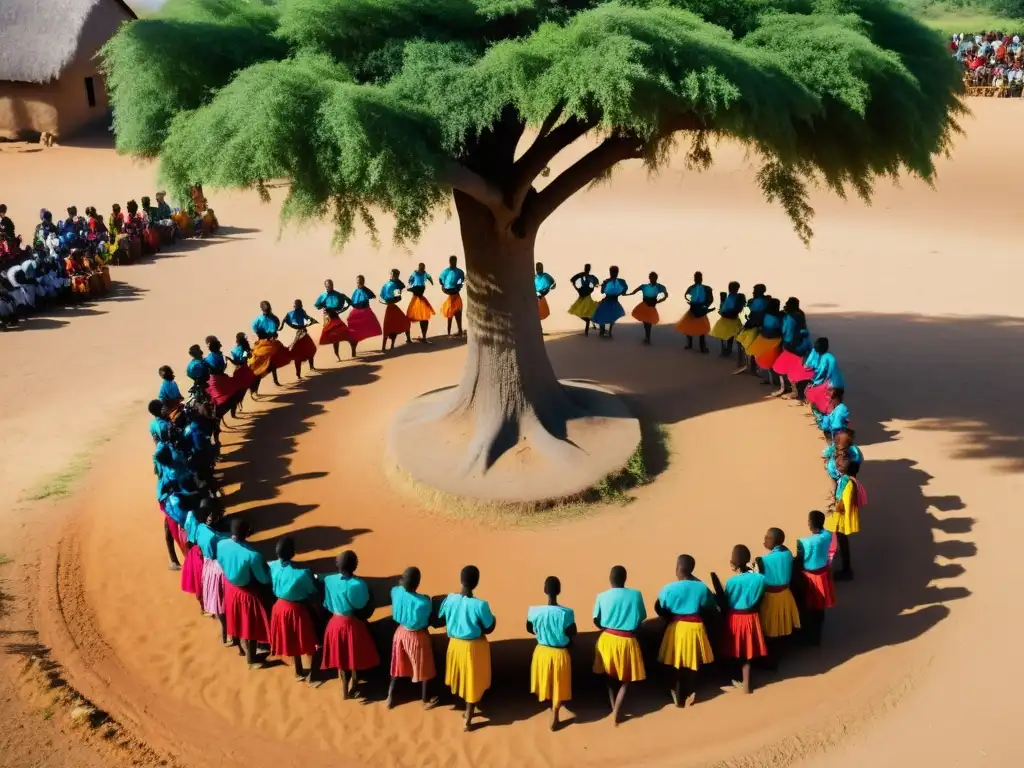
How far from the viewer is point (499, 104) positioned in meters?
8.27

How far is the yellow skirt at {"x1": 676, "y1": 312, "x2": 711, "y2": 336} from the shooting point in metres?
13.9

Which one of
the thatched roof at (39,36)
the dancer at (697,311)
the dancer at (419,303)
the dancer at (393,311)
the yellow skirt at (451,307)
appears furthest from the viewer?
the thatched roof at (39,36)

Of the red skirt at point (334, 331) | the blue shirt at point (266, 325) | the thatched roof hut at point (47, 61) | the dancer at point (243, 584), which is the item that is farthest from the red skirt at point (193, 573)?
the thatched roof hut at point (47, 61)

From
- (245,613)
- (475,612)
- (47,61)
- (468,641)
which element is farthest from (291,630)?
(47,61)

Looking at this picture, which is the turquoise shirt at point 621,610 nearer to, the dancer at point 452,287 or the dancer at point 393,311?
the dancer at point 393,311

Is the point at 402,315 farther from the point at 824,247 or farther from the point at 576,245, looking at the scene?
the point at 824,247

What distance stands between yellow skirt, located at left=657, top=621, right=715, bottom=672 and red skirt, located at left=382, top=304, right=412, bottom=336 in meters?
8.56

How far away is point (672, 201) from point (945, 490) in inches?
671

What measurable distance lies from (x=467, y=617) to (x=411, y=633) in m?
0.53

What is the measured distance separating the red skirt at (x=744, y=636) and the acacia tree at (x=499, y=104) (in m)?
3.87

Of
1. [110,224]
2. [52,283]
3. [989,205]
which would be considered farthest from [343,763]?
[989,205]

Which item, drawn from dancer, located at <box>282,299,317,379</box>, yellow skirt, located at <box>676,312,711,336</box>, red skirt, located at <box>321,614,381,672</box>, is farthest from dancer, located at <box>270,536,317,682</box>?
yellow skirt, located at <box>676,312,711,336</box>

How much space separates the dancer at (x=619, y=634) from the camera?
22.9 feet

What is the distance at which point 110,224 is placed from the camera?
20734 mm
